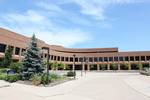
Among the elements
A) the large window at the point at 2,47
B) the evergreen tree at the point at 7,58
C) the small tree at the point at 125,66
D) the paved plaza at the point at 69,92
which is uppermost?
the large window at the point at 2,47

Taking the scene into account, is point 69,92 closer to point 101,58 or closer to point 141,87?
point 141,87

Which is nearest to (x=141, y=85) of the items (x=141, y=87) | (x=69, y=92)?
(x=141, y=87)

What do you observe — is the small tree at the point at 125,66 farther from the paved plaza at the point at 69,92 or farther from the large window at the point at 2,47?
the paved plaza at the point at 69,92

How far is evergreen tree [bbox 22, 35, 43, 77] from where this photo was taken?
28.9 meters

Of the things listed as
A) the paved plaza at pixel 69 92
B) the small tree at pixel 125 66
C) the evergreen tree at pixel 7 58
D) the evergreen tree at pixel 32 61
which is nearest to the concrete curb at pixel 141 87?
the paved plaza at pixel 69 92

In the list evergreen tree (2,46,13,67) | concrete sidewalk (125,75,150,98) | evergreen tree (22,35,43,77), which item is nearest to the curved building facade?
evergreen tree (2,46,13,67)

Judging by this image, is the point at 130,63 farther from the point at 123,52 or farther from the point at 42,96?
the point at 42,96

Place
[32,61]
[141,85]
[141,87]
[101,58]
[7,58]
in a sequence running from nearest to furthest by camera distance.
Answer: [141,87] < [141,85] < [32,61] < [7,58] < [101,58]

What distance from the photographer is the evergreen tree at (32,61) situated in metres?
28.9

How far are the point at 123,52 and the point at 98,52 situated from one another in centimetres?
1118

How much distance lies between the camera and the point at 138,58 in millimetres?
88125

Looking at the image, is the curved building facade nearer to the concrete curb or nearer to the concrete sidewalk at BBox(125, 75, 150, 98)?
the concrete sidewalk at BBox(125, 75, 150, 98)

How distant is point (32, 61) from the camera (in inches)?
1153

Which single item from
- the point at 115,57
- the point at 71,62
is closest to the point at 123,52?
the point at 115,57
